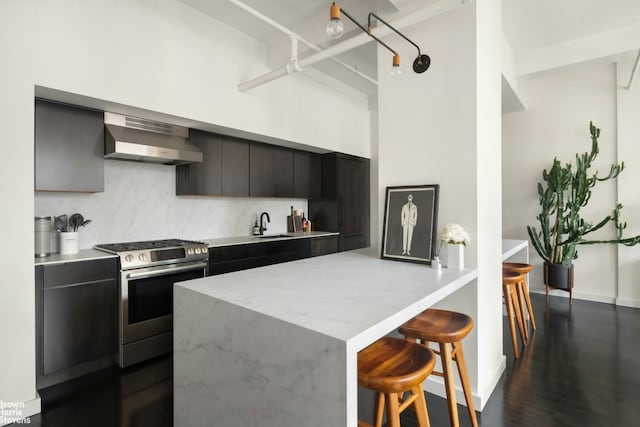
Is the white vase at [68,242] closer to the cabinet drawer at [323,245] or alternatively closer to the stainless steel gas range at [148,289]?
the stainless steel gas range at [148,289]

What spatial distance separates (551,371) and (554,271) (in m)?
2.09

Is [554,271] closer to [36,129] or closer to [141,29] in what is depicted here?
[141,29]

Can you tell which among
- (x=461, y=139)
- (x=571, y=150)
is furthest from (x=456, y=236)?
(x=571, y=150)

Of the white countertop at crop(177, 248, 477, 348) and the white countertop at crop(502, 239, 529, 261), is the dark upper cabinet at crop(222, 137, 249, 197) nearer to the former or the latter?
the white countertop at crop(177, 248, 477, 348)

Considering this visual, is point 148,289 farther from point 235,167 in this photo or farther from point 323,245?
point 323,245

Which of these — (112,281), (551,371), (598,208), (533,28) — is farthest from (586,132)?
(112,281)

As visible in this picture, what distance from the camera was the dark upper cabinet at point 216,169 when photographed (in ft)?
11.3

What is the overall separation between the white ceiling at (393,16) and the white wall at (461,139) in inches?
21.7

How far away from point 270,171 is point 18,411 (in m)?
3.00

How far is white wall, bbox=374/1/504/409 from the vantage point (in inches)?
82.7

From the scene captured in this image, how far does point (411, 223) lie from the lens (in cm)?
224

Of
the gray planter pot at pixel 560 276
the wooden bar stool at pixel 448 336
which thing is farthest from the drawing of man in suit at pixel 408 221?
the gray planter pot at pixel 560 276

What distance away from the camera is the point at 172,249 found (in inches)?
117

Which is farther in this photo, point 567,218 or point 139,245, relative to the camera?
point 567,218
